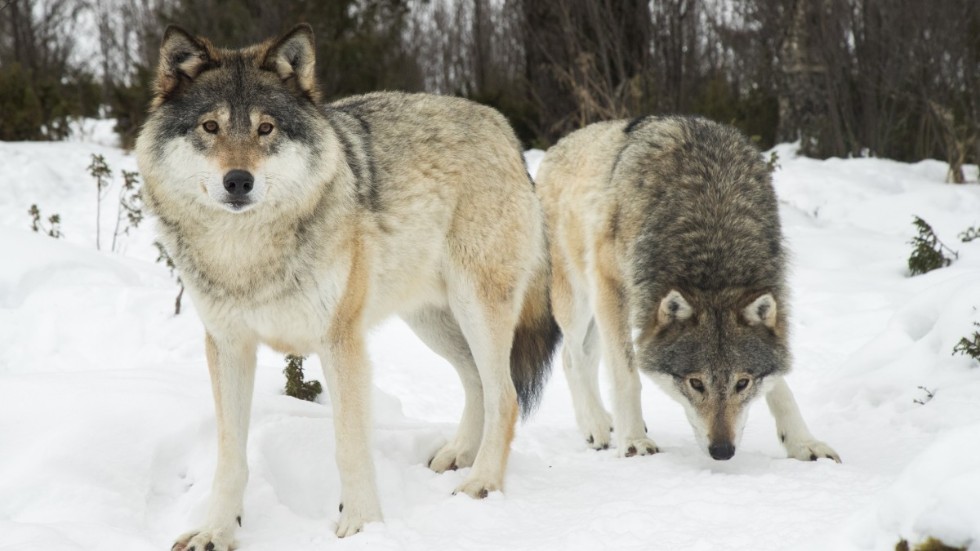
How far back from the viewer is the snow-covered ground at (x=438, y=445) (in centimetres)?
309

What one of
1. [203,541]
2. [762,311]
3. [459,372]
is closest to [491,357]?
[459,372]

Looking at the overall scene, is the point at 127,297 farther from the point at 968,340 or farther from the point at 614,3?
the point at 614,3

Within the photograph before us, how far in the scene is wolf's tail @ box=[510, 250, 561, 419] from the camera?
15.1ft

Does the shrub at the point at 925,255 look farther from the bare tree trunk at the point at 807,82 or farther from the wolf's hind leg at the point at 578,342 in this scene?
the bare tree trunk at the point at 807,82

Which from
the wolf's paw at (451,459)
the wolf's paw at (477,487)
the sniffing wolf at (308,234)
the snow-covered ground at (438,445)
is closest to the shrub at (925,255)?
the snow-covered ground at (438,445)

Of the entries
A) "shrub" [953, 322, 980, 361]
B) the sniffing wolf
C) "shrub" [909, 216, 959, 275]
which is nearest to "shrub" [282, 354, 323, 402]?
the sniffing wolf

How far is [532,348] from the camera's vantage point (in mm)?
4668

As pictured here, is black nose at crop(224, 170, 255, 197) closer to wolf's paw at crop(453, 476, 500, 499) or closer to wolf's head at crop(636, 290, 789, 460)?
wolf's paw at crop(453, 476, 500, 499)

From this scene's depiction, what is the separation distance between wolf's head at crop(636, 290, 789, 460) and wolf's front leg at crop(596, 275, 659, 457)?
391mm

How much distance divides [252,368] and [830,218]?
799 cm

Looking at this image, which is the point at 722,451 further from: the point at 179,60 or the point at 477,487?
the point at 179,60

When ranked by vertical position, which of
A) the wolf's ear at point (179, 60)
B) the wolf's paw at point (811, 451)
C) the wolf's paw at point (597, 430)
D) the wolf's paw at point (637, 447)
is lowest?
the wolf's paw at point (597, 430)

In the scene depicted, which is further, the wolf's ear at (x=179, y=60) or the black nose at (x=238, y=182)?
the wolf's ear at (x=179, y=60)

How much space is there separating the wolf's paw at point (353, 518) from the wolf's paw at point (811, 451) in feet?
6.66
